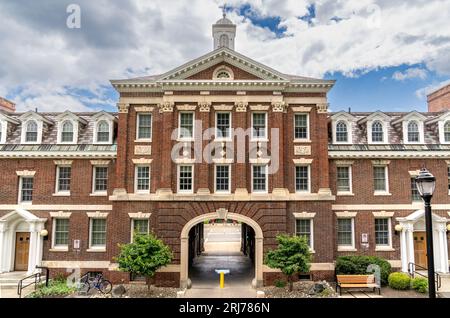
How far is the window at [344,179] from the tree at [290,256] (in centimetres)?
520

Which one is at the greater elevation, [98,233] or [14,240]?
[98,233]

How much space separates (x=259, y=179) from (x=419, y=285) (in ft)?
29.5

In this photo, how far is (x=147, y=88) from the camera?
17.5m

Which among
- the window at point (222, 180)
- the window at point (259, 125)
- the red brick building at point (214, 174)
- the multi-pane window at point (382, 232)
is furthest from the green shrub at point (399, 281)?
the window at point (259, 125)

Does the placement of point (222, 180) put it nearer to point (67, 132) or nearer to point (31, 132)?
point (67, 132)

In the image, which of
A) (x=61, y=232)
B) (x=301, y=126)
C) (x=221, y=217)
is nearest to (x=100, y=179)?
(x=61, y=232)

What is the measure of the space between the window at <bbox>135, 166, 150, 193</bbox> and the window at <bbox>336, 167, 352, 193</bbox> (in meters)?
11.0

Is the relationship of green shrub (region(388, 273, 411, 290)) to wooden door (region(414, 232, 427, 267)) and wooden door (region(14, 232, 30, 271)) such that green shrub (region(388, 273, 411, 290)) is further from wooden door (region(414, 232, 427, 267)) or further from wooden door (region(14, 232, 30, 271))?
wooden door (region(14, 232, 30, 271))

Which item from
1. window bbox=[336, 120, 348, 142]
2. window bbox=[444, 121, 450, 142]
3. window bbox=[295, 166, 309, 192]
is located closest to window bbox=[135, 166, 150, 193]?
window bbox=[295, 166, 309, 192]

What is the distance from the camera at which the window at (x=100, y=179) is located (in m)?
18.3

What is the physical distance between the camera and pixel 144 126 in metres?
17.7

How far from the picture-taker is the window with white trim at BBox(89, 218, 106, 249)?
58.2ft

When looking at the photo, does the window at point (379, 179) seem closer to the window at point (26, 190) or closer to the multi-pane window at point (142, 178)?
the multi-pane window at point (142, 178)

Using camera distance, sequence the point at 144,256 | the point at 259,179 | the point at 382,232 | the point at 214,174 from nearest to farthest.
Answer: the point at 144,256, the point at 214,174, the point at 259,179, the point at 382,232
